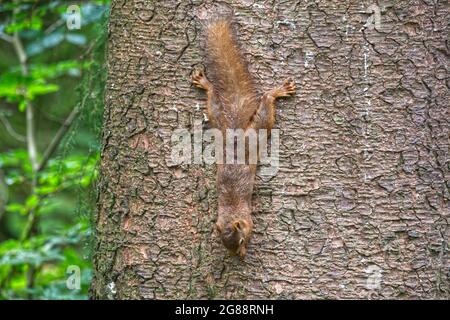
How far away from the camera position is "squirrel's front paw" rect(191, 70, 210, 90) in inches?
92.7

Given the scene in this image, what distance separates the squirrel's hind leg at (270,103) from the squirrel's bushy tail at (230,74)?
0.12 feet

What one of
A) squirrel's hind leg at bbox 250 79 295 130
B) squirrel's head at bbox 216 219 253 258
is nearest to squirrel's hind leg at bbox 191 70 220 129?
squirrel's hind leg at bbox 250 79 295 130

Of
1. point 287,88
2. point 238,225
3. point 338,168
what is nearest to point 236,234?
point 238,225

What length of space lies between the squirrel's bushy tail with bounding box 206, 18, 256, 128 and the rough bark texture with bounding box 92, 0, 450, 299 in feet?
0.15

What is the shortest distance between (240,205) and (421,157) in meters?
0.70

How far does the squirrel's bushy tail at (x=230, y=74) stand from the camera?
2.33 meters

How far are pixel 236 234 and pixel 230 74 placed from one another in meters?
0.61

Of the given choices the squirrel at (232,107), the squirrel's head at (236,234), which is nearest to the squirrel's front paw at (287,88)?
the squirrel at (232,107)

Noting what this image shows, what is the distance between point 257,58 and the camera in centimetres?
232

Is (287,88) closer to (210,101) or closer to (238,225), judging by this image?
(210,101)

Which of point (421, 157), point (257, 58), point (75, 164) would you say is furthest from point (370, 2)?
point (75, 164)
